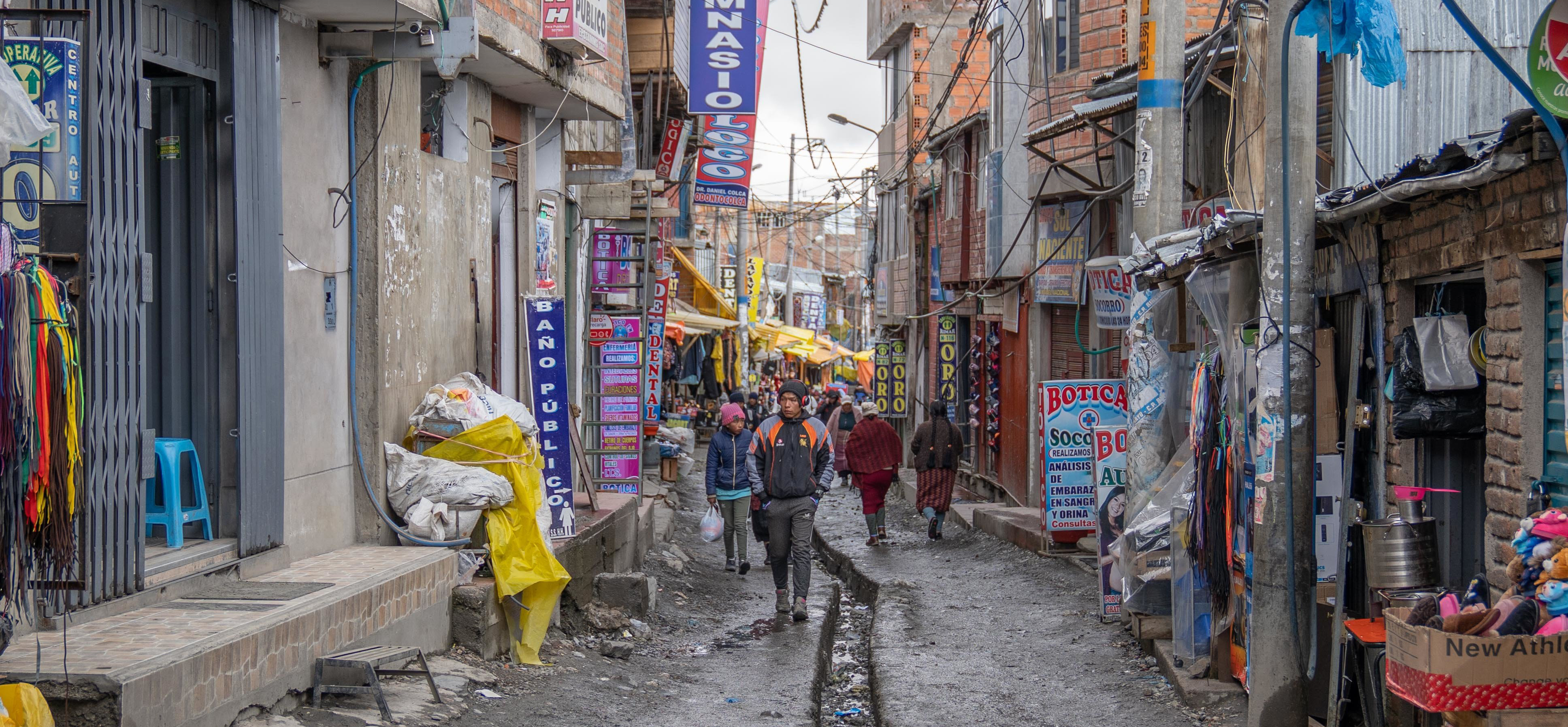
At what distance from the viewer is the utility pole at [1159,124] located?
8.04 meters

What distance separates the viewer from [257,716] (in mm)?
5445

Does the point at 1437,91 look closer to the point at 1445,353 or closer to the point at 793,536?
the point at 1445,353

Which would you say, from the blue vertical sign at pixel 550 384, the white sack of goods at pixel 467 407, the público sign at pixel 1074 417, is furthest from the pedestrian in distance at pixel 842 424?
the white sack of goods at pixel 467 407

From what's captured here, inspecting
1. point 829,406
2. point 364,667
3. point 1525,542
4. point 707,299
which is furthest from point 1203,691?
point 707,299

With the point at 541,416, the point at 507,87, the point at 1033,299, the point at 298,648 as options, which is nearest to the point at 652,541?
the point at 541,416

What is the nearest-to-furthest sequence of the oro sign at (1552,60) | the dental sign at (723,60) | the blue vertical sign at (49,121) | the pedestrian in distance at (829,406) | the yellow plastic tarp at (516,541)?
the oro sign at (1552,60) < the blue vertical sign at (49,121) < the yellow plastic tarp at (516,541) < the dental sign at (723,60) < the pedestrian in distance at (829,406)

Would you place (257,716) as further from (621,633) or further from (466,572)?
(621,633)

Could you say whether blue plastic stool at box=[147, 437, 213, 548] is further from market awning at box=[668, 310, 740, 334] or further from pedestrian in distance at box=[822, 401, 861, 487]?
market awning at box=[668, 310, 740, 334]

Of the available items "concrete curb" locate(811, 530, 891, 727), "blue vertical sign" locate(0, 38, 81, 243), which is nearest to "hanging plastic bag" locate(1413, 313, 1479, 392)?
"concrete curb" locate(811, 530, 891, 727)

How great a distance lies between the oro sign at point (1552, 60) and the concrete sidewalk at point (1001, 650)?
376cm

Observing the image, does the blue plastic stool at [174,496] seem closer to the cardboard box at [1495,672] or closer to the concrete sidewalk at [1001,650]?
the concrete sidewalk at [1001,650]

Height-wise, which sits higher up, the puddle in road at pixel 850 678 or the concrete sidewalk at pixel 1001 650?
the concrete sidewalk at pixel 1001 650

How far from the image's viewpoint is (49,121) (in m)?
4.53

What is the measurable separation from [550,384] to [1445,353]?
6676mm
